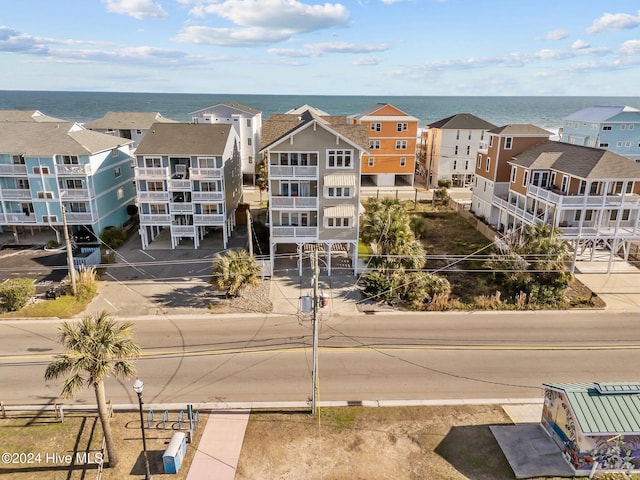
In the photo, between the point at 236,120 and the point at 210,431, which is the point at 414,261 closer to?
the point at 210,431

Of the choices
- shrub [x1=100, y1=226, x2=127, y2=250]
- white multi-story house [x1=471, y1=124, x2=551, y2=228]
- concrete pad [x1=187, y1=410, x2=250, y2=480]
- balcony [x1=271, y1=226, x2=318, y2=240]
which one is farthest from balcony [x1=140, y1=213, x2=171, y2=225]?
white multi-story house [x1=471, y1=124, x2=551, y2=228]

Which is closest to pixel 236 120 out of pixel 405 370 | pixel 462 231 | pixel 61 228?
pixel 61 228

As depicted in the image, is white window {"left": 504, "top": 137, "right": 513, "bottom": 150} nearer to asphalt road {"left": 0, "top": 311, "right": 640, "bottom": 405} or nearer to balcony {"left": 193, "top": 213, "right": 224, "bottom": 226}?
asphalt road {"left": 0, "top": 311, "right": 640, "bottom": 405}

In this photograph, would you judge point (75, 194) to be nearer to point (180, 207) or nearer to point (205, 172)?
point (180, 207)

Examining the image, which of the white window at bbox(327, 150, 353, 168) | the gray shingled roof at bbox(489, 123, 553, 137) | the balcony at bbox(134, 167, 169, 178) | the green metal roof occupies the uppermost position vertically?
the gray shingled roof at bbox(489, 123, 553, 137)

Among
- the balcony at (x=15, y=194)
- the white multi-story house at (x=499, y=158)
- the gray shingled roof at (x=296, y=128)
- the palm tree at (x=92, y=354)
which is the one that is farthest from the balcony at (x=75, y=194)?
the white multi-story house at (x=499, y=158)

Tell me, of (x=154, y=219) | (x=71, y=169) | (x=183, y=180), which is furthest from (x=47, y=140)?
(x=183, y=180)
